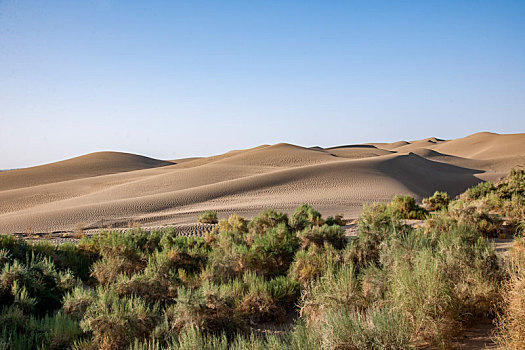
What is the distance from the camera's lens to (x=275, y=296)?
696 cm

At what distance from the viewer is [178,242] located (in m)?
11.3

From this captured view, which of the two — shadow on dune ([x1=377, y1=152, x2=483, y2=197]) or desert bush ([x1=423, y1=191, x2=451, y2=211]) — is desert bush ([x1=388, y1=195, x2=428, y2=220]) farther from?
shadow on dune ([x1=377, y1=152, x2=483, y2=197])

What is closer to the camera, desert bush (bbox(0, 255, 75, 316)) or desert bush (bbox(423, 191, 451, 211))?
desert bush (bbox(0, 255, 75, 316))

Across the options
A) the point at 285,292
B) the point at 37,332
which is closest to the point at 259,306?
the point at 285,292

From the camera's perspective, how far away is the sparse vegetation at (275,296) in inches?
172

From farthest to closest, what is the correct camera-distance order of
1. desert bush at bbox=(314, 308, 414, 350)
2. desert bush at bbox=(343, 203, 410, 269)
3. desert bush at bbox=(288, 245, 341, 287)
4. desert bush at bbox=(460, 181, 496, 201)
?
desert bush at bbox=(460, 181, 496, 201), desert bush at bbox=(343, 203, 410, 269), desert bush at bbox=(288, 245, 341, 287), desert bush at bbox=(314, 308, 414, 350)

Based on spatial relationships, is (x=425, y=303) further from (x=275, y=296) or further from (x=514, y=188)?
(x=514, y=188)

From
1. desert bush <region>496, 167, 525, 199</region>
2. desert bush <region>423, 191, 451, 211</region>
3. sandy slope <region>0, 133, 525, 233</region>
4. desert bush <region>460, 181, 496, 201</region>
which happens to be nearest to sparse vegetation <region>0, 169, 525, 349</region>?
desert bush <region>496, 167, 525, 199</region>

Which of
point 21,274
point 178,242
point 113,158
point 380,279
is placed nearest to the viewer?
point 380,279

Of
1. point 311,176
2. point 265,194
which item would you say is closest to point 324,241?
point 265,194

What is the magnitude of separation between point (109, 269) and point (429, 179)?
46038 mm

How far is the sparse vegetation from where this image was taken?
4.36 metres

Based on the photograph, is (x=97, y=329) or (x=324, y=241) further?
(x=324, y=241)

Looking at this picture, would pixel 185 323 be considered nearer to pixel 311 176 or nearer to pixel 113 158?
pixel 311 176
